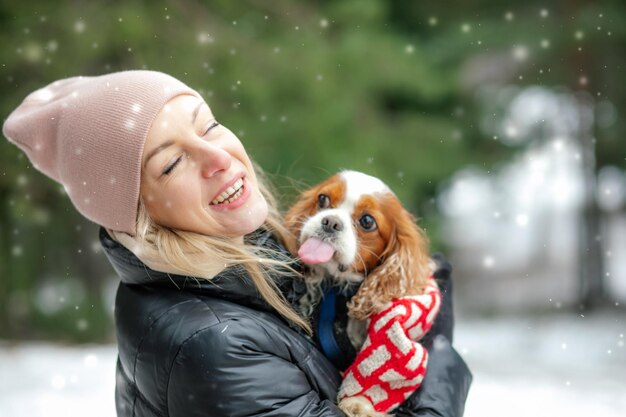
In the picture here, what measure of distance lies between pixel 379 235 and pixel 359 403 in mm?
442

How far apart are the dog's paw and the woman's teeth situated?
1.92 ft

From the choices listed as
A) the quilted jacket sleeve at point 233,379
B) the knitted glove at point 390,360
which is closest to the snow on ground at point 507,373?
the knitted glove at point 390,360

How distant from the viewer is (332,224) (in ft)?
5.92

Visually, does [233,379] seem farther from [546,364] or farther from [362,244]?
[546,364]

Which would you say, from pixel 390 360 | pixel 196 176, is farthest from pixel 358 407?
pixel 196 176

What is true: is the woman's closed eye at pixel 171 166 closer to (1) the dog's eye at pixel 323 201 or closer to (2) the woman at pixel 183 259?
(2) the woman at pixel 183 259

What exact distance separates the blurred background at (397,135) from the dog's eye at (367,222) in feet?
7.20

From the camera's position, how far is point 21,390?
4.56 metres

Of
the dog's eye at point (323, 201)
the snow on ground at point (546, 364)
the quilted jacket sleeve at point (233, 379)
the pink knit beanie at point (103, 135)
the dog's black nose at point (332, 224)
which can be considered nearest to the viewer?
the quilted jacket sleeve at point (233, 379)

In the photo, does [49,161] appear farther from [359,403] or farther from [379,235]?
[359,403]

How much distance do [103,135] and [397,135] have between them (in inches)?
212

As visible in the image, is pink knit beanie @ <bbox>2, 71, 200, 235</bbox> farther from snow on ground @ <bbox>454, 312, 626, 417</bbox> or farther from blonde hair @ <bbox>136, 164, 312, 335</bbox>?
snow on ground @ <bbox>454, 312, 626, 417</bbox>

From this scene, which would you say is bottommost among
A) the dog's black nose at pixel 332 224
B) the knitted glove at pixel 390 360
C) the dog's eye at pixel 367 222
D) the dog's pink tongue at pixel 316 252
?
the knitted glove at pixel 390 360

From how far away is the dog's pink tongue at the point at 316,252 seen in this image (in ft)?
5.93
